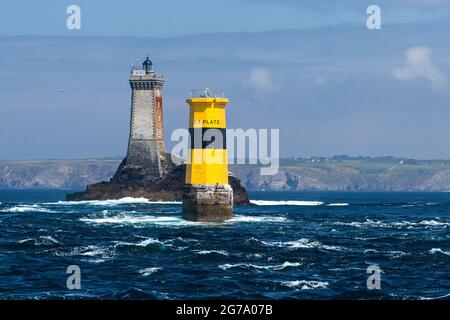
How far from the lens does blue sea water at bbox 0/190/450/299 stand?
44.6m

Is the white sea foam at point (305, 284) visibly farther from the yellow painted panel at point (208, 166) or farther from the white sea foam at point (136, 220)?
the white sea foam at point (136, 220)

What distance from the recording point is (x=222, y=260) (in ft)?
186

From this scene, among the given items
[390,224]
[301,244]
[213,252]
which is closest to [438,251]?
[301,244]

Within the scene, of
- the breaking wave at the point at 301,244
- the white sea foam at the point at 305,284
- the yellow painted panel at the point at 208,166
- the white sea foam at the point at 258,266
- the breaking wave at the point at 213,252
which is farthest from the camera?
the yellow painted panel at the point at 208,166

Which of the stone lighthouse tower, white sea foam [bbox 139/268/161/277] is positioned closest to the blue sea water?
white sea foam [bbox 139/268/161/277]

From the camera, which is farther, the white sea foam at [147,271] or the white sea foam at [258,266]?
the white sea foam at [258,266]

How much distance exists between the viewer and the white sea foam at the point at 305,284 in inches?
1791

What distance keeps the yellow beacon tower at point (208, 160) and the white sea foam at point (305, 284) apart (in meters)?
39.0

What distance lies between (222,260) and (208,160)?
2975 cm

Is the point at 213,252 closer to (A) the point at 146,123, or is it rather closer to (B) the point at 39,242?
(B) the point at 39,242

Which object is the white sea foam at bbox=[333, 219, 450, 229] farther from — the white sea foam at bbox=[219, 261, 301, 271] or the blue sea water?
the white sea foam at bbox=[219, 261, 301, 271]

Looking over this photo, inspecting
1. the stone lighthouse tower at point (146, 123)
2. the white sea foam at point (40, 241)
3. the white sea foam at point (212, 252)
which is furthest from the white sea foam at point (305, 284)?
the stone lighthouse tower at point (146, 123)

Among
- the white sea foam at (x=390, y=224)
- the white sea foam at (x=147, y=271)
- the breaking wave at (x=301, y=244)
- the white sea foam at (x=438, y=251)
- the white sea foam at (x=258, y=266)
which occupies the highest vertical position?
the breaking wave at (x=301, y=244)
